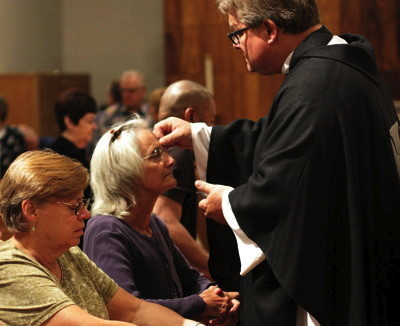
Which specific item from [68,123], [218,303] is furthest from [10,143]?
[218,303]

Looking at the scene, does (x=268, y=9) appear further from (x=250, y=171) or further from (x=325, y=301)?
(x=325, y=301)

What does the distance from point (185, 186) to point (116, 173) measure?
2.38 feet

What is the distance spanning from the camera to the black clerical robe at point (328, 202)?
2.44 metres

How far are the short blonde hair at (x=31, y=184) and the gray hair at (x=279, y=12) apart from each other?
30.6 inches

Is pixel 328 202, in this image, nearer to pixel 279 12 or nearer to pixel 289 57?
pixel 289 57

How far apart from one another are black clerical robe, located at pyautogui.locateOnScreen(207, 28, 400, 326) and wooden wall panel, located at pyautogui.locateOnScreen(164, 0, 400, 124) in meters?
4.77

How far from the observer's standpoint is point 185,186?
371 centimetres

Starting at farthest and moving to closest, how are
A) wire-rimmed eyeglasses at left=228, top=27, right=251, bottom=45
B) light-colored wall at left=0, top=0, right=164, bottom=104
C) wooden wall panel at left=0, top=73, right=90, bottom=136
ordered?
light-colored wall at left=0, top=0, right=164, bottom=104, wooden wall panel at left=0, top=73, right=90, bottom=136, wire-rimmed eyeglasses at left=228, top=27, right=251, bottom=45

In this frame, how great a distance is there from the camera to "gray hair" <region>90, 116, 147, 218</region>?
301 cm

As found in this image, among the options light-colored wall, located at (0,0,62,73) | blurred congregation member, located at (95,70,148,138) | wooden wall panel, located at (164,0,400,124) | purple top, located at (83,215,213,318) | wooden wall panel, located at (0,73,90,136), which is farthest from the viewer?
light-colored wall, located at (0,0,62,73)

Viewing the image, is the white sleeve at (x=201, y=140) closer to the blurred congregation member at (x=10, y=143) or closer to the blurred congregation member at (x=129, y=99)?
the blurred congregation member at (x=10, y=143)

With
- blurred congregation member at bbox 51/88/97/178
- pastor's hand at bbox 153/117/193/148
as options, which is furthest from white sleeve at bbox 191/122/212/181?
blurred congregation member at bbox 51/88/97/178

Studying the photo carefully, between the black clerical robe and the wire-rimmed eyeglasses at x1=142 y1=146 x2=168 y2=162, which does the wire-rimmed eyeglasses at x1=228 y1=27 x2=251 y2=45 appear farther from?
the wire-rimmed eyeglasses at x1=142 y1=146 x2=168 y2=162

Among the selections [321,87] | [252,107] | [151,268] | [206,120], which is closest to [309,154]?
[321,87]
